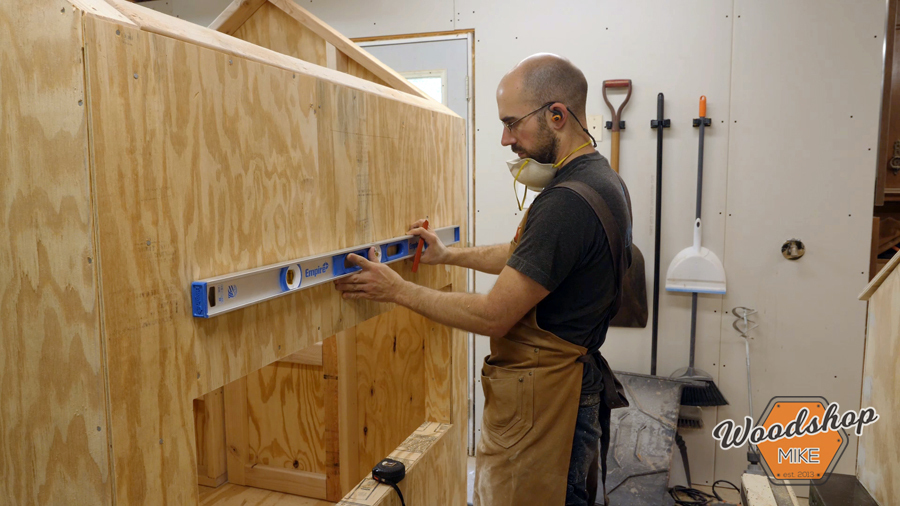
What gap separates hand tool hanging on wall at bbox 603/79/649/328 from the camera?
3.12 meters

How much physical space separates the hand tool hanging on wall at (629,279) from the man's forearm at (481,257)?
1237 mm

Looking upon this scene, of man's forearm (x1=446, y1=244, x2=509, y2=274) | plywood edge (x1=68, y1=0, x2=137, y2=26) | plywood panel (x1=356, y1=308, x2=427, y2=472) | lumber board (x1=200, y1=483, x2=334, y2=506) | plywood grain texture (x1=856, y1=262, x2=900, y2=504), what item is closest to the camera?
plywood edge (x1=68, y1=0, x2=137, y2=26)

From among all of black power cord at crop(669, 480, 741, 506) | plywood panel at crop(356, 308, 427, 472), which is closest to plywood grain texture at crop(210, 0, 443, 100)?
plywood panel at crop(356, 308, 427, 472)

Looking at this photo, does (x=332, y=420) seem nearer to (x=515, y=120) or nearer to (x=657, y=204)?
(x=515, y=120)

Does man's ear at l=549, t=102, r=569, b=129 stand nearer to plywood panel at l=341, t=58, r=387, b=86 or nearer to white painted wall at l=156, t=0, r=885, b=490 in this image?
plywood panel at l=341, t=58, r=387, b=86

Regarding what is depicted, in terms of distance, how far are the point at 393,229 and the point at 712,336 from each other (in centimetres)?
213

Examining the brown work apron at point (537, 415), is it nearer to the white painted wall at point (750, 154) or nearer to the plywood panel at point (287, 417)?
the plywood panel at point (287, 417)

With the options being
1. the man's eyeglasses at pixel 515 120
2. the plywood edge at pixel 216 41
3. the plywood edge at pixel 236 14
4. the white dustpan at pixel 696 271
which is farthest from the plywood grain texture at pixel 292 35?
the white dustpan at pixel 696 271

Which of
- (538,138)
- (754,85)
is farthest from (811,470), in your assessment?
(754,85)

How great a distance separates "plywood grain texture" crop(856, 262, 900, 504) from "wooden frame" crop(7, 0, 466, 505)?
1.60 m

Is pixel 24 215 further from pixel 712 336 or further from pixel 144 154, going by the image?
pixel 712 336

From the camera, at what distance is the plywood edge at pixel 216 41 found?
0.97 m

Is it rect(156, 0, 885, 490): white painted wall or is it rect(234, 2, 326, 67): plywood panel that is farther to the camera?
rect(156, 0, 885, 490): white painted wall

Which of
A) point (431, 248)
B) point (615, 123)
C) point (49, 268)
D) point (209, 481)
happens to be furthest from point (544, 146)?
point (209, 481)
